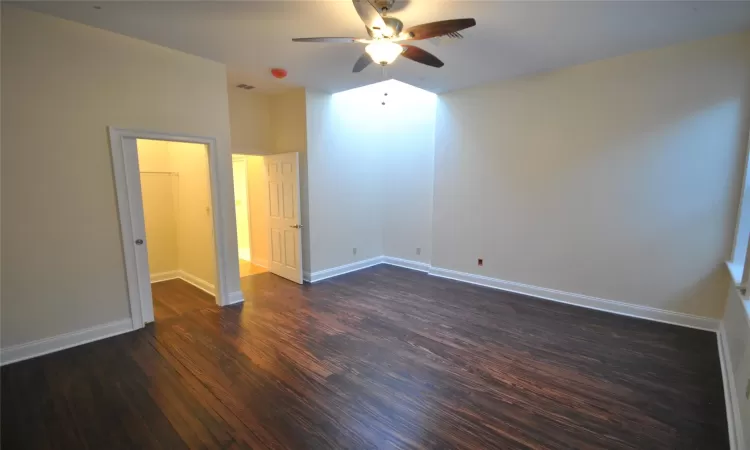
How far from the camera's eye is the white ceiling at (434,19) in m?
2.53

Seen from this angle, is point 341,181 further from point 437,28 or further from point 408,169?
point 437,28

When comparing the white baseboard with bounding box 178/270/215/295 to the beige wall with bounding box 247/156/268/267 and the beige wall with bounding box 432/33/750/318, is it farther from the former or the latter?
the beige wall with bounding box 432/33/750/318

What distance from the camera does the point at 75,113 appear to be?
2.87 metres

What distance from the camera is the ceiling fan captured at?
2.10m

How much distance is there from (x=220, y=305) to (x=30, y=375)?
1687mm

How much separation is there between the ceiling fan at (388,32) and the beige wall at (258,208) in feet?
11.7

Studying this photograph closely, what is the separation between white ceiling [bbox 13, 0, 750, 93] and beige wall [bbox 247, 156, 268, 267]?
203 centimetres

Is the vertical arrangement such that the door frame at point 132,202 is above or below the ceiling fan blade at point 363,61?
below

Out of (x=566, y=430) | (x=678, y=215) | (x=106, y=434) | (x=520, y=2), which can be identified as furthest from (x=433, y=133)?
(x=106, y=434)

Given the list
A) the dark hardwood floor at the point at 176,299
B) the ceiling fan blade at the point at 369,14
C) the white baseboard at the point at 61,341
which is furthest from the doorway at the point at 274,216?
the ceiling fan blade at the point at 369,14

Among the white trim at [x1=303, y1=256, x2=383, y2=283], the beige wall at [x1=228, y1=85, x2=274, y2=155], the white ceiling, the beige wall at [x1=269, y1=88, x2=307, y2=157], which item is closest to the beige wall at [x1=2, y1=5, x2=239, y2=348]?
the white ceiling

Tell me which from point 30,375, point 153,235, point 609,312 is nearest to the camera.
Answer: point 30,375

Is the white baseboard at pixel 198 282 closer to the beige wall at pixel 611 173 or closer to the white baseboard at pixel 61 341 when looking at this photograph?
the white baseboard at pixel 61 341

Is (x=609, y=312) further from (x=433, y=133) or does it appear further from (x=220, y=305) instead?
(x=220, y=305)
